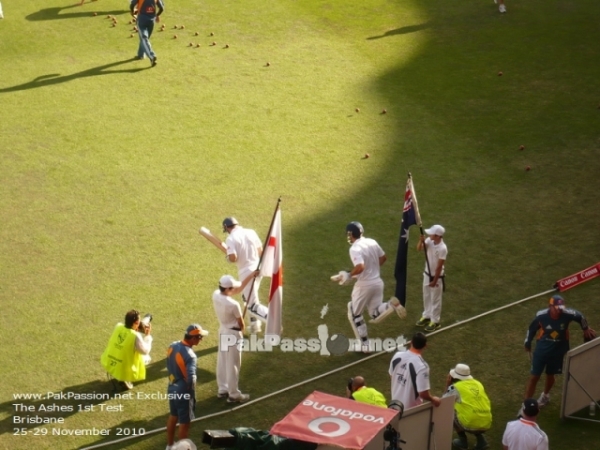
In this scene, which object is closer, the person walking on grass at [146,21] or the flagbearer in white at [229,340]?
the flagbearer in white at [229,340]

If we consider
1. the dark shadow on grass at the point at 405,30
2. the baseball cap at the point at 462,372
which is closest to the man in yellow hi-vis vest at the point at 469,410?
the baseball cap at the point at 462,372

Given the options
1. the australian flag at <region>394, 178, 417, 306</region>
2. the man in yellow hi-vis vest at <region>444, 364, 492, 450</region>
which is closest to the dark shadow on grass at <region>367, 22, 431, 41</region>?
the australian flag at <region>394, 178, 417, 306</region>

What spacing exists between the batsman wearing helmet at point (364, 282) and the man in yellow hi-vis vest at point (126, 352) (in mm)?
3156

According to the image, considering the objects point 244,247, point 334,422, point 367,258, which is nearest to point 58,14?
point 244,247

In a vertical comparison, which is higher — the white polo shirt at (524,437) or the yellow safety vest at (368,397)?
the yellow safety vest at (368,397)

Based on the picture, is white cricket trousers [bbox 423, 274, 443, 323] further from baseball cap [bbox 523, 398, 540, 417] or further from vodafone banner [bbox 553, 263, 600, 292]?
baseball cap [bbox 523, 398, 540, 417]

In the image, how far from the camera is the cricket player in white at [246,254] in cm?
1566

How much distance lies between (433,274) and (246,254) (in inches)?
118

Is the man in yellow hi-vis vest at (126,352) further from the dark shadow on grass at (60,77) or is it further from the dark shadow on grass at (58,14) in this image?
the dark shadow on grass at (58,14)

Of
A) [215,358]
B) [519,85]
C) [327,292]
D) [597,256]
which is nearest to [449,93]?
[519,85]

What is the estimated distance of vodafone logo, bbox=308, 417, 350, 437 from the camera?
10.9 meters

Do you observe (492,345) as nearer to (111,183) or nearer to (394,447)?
(394,447)

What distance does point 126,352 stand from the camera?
14.2 m

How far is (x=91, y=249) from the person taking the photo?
59.6ft
